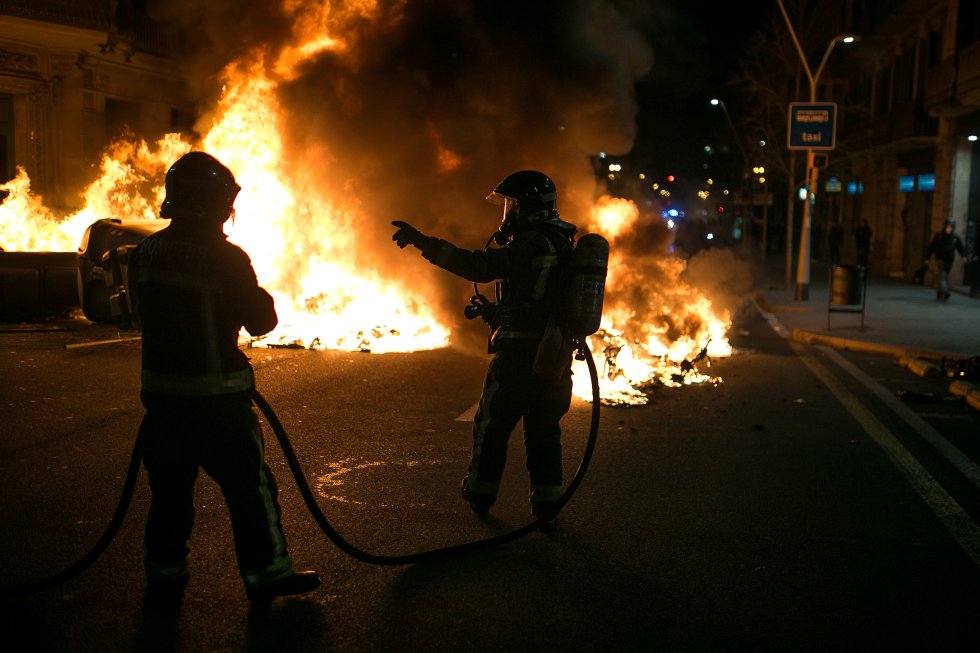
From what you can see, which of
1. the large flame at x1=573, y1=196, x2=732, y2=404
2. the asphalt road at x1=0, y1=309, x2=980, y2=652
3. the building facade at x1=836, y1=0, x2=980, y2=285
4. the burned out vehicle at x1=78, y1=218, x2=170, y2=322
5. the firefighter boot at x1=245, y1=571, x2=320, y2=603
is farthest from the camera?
the building facade at x1=836, y1=0, x2=980, y2=285

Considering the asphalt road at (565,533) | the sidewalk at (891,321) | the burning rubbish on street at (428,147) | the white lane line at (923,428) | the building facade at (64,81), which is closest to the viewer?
the asphalt road at (565,533)

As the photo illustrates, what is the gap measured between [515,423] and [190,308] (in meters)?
1.88

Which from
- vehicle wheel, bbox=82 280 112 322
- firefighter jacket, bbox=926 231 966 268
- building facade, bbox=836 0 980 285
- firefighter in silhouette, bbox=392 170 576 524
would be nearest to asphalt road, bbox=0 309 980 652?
firefighter in silhouette, bbox=392 170 576 524

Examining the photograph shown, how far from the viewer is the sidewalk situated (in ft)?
40.4

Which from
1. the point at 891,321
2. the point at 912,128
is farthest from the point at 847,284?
the point at 912,128

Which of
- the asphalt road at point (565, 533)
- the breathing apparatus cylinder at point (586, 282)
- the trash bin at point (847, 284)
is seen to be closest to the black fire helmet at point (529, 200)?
the breathing apparatus cylinder at point (586, 282)

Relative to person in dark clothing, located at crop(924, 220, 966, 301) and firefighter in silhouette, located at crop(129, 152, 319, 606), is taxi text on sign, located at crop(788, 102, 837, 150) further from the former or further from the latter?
firefighter in silhouette, located at crop(129, 152, 319, 606)

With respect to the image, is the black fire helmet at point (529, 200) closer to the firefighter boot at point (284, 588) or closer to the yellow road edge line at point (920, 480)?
the firefighter boot at point (284, 588)

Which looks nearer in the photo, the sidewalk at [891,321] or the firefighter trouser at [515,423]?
the firefighter trouser at [515,423]

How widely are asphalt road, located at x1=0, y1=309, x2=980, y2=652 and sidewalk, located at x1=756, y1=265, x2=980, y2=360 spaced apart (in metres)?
3.94

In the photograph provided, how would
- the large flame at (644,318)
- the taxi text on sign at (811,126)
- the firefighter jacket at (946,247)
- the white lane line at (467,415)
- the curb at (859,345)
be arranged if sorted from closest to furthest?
the white lane line at (467,415) < the large flame at (644,318) < the curb at (859,345) < the taxi text on sign at (811,126) < the firefighter jacket at (946,247)

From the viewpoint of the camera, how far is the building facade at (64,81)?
22.4 m

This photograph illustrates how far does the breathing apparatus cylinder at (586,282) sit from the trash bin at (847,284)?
1006cm

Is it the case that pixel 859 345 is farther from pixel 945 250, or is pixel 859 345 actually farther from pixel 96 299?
pixel 96 299
